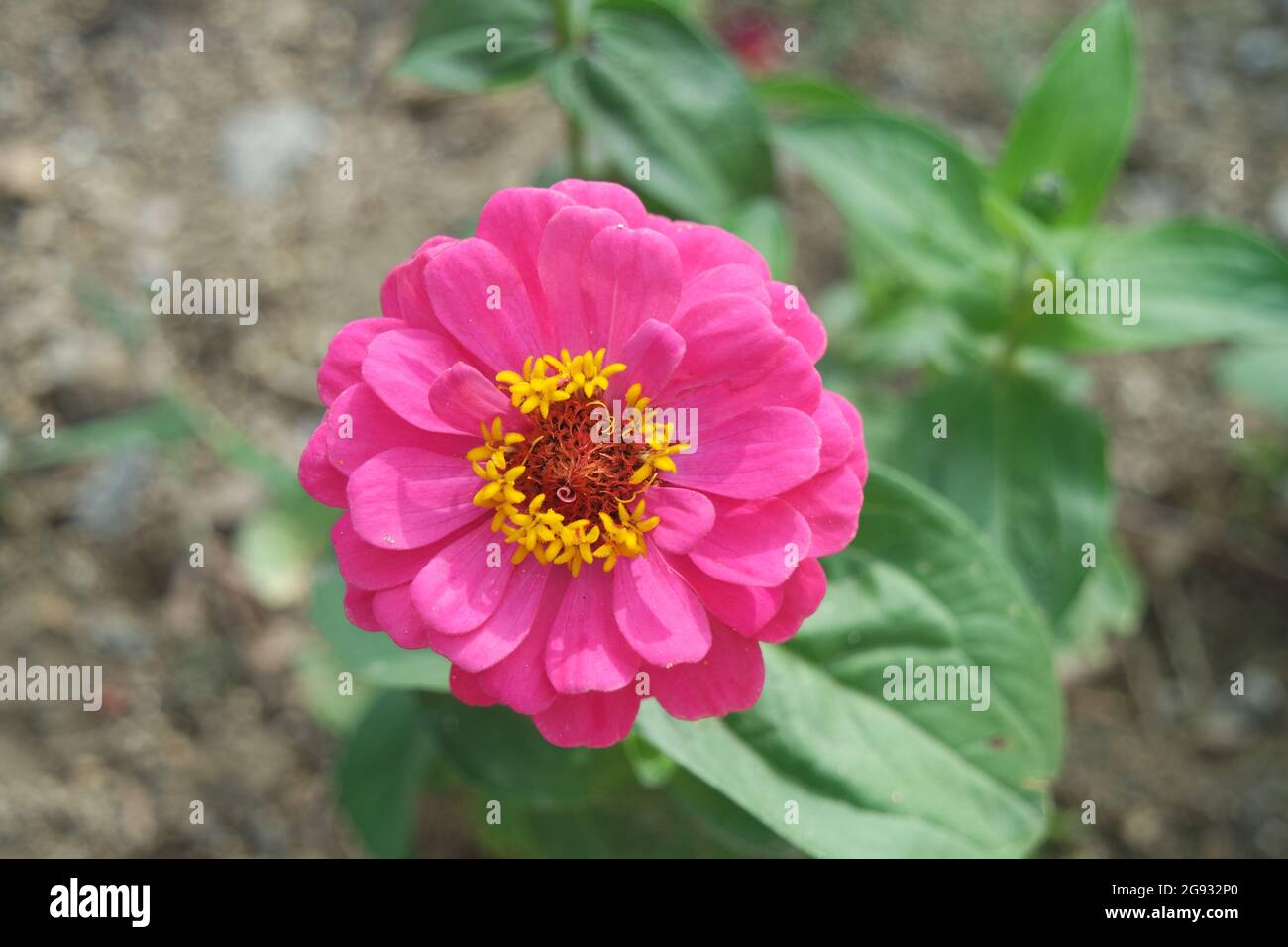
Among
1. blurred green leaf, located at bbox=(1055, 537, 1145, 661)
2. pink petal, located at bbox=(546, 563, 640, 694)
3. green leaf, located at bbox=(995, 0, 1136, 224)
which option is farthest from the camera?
blurred green leaf, located at bbox=(1055, 537, 1145, 661)

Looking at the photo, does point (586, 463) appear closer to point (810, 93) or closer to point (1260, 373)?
point (810, 93)

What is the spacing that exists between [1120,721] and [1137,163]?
5.54 feet

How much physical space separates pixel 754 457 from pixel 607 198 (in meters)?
0.41

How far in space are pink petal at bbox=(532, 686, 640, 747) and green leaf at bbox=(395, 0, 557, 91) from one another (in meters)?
1.31

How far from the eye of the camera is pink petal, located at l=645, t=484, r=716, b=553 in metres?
1.48

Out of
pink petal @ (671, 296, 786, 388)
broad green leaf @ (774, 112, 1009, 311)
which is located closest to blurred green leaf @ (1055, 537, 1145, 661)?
broad green leaf @ (774, 112, 1009, 311)

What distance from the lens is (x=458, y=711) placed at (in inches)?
78.4

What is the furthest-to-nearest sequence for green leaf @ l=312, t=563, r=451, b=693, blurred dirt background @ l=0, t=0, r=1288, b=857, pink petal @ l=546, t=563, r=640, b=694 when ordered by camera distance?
blurred dirt background @ l=0, t=0, r=1288, b=857 < green leaf @ l=312, t=563, r=451, b=693 < pink petal @ l=546, t=563, r=640, b=694

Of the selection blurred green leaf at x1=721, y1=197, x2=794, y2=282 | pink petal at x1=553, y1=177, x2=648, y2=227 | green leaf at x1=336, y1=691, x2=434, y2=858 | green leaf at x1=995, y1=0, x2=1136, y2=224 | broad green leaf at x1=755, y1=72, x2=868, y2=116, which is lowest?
green leaf at x1=336, y1=691, x2=434, y2=858

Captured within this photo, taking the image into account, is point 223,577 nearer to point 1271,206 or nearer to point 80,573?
point 80,573

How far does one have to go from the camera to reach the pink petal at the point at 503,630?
141 cm

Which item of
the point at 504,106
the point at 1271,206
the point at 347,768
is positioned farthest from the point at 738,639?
the point at 1271,206

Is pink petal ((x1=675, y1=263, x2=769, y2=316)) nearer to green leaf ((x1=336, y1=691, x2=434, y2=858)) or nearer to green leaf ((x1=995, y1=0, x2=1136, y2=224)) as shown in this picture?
green leaf ((x1=995, y1=0, x2=1136, y2=224))

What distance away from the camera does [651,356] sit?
4.87 feet
